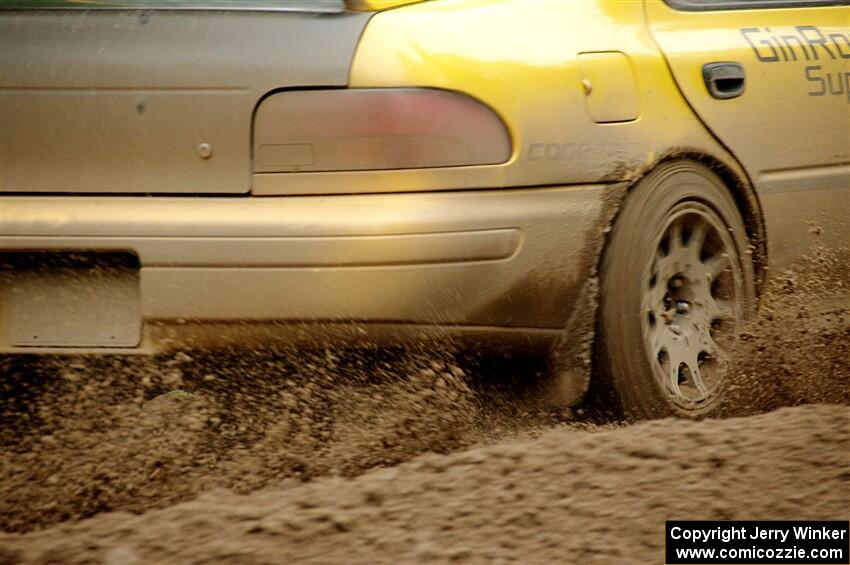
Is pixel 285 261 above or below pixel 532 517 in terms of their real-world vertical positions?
above

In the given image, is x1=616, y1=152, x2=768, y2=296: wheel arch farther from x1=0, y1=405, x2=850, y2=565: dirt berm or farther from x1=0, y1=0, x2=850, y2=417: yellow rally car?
x1=0, y1=405, x2=850, y2=565: dirt berm

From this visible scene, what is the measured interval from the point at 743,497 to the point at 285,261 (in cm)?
128

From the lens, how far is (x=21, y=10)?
4.26 m

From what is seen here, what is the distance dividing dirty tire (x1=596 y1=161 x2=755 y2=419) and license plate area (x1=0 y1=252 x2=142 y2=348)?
1.30 meters

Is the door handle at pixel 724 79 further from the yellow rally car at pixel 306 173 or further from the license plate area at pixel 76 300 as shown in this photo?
the license plate area at pixel 76 300

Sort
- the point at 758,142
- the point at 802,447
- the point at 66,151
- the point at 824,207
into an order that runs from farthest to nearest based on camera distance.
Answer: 1. the point at 824,207
2. the point at 758,142
3. the point at 66,151
4. the point at 802,447

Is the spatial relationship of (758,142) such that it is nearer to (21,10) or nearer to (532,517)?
(532,517)

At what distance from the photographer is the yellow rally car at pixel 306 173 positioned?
4.05 m

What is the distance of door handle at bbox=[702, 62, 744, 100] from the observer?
15.5 feet

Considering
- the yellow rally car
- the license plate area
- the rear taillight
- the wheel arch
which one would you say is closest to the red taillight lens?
the yellow rally car

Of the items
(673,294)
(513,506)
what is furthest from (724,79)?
(513,506)

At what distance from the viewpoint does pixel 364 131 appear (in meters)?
4.05

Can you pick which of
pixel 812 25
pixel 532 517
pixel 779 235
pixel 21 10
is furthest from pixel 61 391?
pixel 812 25

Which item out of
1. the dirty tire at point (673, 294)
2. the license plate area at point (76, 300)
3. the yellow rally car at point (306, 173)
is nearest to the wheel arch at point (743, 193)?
the dirty tire at point (673, 294)
